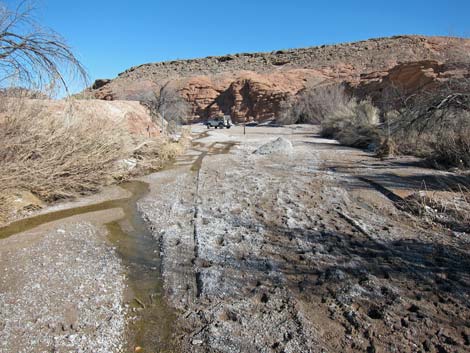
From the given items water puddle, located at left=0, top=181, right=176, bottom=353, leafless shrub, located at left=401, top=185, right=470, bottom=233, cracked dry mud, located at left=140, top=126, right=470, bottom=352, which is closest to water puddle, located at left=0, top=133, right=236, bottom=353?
water puddle, located at left=0, top=181, right=176, bottom=353

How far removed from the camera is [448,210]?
16.8 feet

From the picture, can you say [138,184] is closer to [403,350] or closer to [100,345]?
[100,345]

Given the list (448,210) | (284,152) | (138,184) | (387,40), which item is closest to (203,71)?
(387,40)

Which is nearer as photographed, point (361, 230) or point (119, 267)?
point (119, 267)

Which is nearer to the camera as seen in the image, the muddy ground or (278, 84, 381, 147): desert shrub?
the muddy ground

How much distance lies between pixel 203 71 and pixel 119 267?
53.5 metres

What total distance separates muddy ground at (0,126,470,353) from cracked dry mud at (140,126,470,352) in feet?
0.05

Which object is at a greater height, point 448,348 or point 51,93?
point 51,93

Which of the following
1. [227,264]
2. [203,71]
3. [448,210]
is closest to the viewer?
[227,264]

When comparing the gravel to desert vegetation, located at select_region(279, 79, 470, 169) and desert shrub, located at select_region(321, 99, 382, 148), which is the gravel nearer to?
desert vegetation, located at select_region(279, 79, 470, 169)

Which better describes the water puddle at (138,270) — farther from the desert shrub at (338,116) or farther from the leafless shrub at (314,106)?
the leafless shrub at (314,106)

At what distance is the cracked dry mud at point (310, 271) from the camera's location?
102 inches

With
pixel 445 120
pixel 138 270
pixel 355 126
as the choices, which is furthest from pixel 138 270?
pixel 355 126

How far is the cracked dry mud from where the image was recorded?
2602 millimetres
